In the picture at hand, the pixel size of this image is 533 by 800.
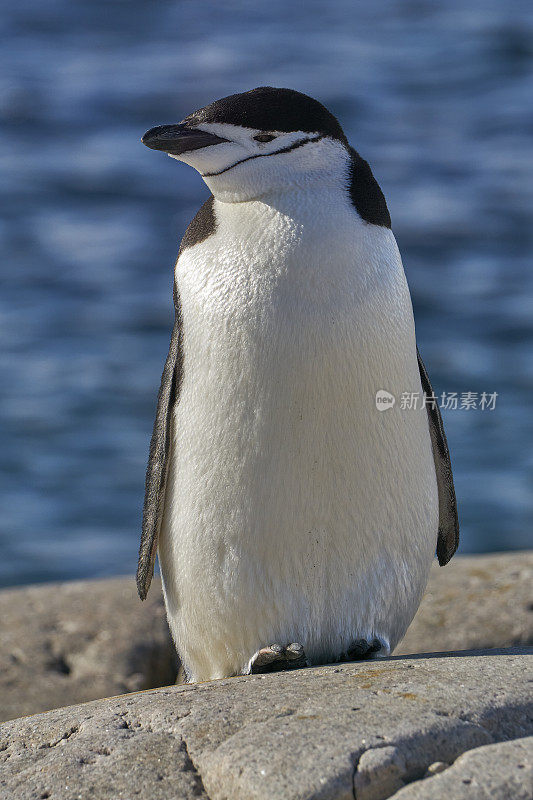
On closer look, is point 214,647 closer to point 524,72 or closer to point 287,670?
point 287,670

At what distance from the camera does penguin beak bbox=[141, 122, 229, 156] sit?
2.37 meters

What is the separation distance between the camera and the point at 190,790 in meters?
1.83

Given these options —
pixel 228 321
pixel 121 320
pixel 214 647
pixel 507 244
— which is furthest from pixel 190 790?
pixel 507 244

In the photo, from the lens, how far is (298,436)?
2.35 meters

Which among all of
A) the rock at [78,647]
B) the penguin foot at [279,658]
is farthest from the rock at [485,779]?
the rock at [78,647]

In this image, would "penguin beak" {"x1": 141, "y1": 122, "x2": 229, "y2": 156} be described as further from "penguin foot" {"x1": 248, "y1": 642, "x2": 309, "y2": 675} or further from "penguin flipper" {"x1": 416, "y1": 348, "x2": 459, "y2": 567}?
"penguin foot" {"x1": 248, "y1": 642, "x2": 309, "y2": 675}

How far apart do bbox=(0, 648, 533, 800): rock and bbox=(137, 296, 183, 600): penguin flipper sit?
0.52m

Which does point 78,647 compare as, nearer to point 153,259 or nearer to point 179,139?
point 179,139

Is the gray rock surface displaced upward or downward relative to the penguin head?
downward

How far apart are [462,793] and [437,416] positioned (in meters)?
1.27

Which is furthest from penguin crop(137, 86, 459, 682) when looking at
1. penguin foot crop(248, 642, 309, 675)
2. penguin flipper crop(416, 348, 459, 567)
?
penguin flipper crop(416, 348, 459, 567)

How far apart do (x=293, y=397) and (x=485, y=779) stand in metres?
0.98

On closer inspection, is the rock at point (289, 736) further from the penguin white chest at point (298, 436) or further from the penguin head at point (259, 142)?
the penguin head at point (259, 142)

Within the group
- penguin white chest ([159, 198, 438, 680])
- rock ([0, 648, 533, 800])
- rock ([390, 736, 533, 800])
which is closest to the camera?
rock ([390, 736, 533, 800])
